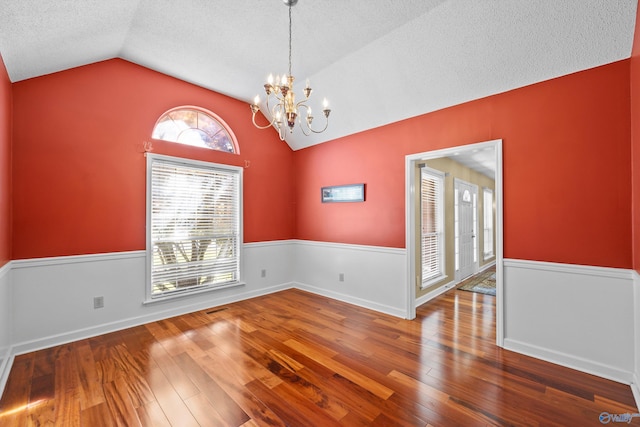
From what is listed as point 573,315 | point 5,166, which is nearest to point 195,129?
point 5,166

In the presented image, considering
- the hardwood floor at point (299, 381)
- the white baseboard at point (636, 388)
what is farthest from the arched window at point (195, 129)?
the white baseboard at point (636, 388)

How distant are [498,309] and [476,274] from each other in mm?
3603

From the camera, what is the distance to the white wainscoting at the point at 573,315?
2150 millimetres

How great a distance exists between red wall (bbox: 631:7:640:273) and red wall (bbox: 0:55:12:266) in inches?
194

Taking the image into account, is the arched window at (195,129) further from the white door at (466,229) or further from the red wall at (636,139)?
the white door at (466,229)

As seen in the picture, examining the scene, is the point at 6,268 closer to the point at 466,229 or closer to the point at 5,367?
the point at 5,367

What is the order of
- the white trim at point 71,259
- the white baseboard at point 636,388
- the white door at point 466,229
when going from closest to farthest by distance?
the white baseboard at point 636,388
the white trim at point 71,259
the white door at point 466,229

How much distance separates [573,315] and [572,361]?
15.5 inches

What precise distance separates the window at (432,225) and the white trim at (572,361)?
5.14 feet

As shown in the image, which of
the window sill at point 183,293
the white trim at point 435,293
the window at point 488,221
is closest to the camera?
the window sill at point 183,293

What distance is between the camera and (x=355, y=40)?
2740 millimetres

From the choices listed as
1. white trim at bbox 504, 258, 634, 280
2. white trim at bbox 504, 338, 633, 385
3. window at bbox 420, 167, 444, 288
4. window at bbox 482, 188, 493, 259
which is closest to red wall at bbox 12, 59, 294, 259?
window at bbox 420, 167, 444, 288

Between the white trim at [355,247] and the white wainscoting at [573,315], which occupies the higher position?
the white trim at [355,247]

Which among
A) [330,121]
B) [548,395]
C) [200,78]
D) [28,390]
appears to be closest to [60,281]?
[28,390]
